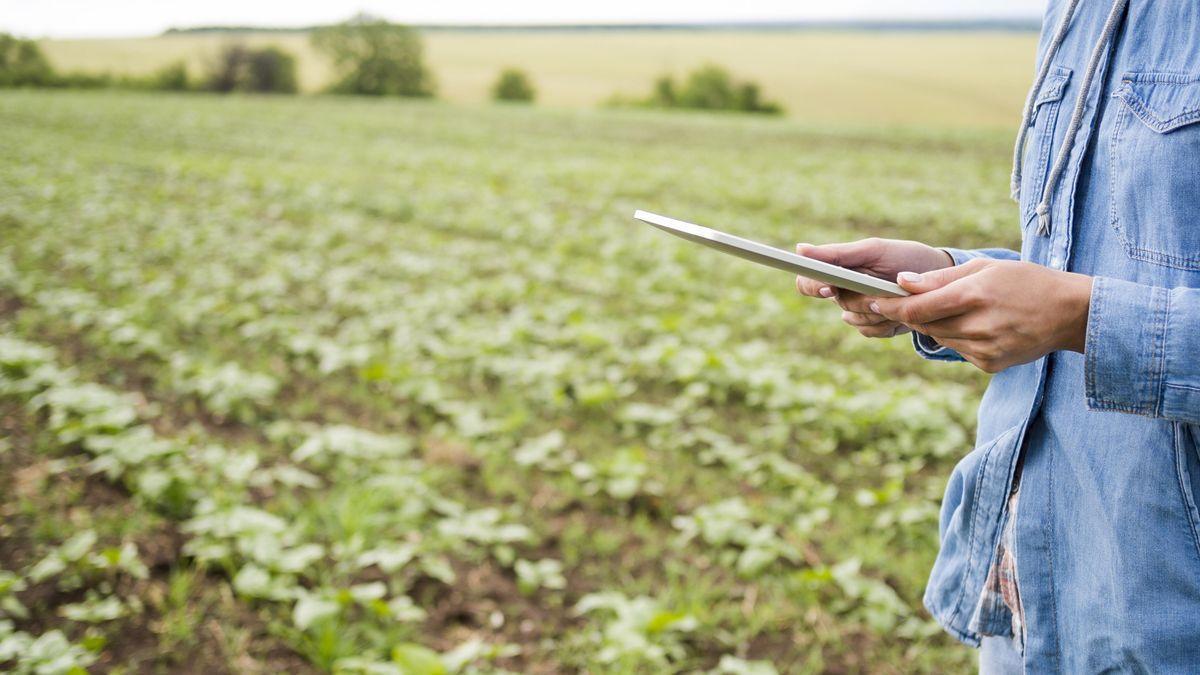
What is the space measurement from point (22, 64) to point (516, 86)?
1025 inches

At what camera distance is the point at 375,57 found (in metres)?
56.3

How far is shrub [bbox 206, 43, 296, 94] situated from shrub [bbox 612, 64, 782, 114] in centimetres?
2041

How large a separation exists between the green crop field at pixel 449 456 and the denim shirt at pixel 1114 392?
160 cm

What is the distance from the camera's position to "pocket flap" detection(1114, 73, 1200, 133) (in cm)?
108

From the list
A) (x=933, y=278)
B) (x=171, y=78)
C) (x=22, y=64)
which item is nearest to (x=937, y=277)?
(x=933, y=278)

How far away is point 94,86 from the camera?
4078 centimetres

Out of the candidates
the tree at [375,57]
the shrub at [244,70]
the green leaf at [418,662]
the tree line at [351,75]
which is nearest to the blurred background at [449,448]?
the green leaf at [418,662]

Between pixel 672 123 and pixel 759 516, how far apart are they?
24.7 m

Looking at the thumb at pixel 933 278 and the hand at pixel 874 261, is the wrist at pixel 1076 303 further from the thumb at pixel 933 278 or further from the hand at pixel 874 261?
the hand at pixel 874 261

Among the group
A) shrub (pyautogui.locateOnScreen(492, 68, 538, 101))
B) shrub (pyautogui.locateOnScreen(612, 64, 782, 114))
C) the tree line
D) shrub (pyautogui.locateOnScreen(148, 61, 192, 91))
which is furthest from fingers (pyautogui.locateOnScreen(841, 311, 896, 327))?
shrub (pyautogui.locateOnScreen(492, 68, 538, 101))

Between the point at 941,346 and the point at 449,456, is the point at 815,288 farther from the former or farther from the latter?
the point at 449,456

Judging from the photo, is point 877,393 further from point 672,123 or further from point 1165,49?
point 672,123

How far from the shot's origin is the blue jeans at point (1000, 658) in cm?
142

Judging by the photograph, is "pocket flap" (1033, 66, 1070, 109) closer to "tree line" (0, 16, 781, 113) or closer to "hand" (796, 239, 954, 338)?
"hand" (796, 239, 954, 338)
